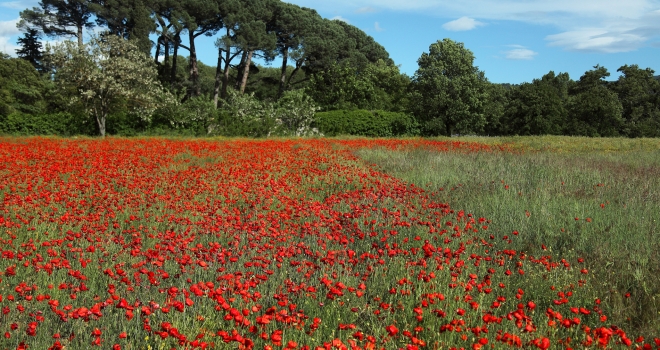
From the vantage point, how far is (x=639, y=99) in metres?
49.7

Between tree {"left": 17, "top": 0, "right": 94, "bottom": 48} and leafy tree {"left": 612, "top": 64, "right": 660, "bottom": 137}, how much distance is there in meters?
46.7

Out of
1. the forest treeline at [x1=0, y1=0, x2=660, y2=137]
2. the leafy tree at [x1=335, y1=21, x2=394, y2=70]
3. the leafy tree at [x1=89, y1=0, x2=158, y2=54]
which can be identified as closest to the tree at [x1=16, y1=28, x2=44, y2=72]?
the forest treeline at [x1=0, y1=0, x2=660, y2=137]

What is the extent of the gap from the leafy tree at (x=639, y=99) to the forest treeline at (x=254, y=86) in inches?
4.7

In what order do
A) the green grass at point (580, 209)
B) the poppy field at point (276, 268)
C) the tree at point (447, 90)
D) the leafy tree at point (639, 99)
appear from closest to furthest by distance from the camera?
the poppy field at point (276, 268) → the green grass at point (580, 209) → the tree at point (447, 90) → the leafy tree at point (639, 99)

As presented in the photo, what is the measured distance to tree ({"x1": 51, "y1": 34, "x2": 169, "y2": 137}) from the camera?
1030 inches

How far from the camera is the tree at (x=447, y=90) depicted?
116ft

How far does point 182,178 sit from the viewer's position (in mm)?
9719

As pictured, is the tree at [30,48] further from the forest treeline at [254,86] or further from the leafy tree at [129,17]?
the leafy tree at [129,17]

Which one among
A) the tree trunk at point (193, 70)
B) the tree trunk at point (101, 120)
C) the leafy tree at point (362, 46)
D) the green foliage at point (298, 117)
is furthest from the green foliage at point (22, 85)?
the leafy tree at point (362, 46)

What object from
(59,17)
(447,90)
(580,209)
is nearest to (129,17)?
(59,17)

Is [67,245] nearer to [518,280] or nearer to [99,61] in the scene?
[518,280]

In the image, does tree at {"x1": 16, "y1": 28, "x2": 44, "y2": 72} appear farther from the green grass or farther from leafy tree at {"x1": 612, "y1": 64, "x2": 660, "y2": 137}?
leafy tree at {"x1": 612, "y1": 64, "x2": 660, "y2": 137}

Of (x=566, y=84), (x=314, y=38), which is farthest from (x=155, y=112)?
(x=566, y=84)

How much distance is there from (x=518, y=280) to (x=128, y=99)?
2721 cm
